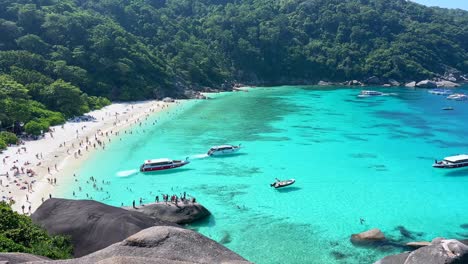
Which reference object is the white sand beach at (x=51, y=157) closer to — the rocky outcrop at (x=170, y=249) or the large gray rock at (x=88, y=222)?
the large gray rock at (x=88, y=222)

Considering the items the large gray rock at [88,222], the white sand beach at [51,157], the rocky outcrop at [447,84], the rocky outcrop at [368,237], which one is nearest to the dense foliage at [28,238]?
the large gray rock at [88,222]

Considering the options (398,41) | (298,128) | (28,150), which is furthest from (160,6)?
(28,150)

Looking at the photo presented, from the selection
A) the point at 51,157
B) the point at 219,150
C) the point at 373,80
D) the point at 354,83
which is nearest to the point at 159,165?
the point at 219,150

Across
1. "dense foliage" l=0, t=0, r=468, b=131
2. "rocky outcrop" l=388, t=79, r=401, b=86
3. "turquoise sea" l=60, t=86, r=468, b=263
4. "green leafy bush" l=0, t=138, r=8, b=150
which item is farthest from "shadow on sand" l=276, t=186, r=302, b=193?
"rocky outcrop" l=388, t=79, r=401, b=86

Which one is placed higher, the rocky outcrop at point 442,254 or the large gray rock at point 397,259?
the rocky outcrop at point 442,254

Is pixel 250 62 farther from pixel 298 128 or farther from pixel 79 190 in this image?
pixel 79 190
